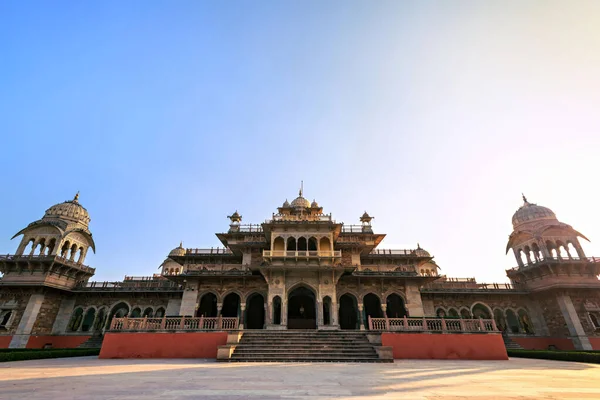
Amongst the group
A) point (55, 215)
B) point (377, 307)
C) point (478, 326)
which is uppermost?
point (55, 215)

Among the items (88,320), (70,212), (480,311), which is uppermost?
(70,212)

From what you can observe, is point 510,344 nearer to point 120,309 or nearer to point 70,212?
point 120,309

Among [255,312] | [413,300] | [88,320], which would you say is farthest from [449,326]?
[88,320]

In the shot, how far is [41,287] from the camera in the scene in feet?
82.9

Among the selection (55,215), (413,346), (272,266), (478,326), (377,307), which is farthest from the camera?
(55,215)

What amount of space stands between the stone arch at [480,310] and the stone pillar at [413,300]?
7.46 meters

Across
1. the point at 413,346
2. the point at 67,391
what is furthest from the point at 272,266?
Result: the point at 67,391

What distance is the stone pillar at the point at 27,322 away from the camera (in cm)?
2339

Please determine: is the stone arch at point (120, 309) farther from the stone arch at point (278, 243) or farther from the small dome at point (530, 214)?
the small dome at point (530, 214)

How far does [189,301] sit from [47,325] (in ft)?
44.0

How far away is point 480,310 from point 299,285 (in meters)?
18.9

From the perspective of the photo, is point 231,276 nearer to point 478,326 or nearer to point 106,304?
point 106,304

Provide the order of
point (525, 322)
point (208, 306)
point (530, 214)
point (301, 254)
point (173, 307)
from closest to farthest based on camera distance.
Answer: point (301, 254) < point (208, 306) < point (173, 307) < point (525, 322) < point (530, 214)

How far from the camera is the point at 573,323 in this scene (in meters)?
23.6
